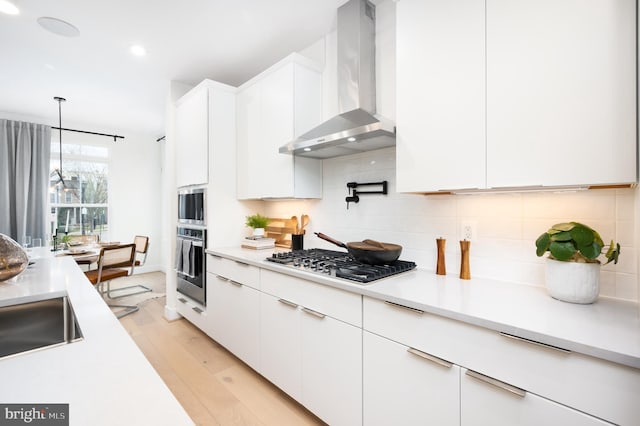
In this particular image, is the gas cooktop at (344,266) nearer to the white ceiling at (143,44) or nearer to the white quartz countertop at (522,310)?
the white quartz countertop at (522,310)

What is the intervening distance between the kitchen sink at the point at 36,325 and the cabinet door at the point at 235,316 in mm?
1051

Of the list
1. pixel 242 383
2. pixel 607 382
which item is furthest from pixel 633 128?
pixel 242 383

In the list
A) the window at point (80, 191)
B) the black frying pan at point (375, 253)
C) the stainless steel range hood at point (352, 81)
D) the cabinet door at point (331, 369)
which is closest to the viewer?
the cabinet door at point (331, 369)

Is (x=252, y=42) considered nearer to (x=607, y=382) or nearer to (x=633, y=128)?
(x=633, y=128)

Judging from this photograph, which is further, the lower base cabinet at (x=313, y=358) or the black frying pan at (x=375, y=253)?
the black frying pan at (x=375, y=253)

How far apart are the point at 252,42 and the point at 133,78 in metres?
1.64

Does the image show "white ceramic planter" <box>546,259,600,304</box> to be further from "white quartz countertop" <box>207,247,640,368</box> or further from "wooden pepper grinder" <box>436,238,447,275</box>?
"wooden pepper grinder" <box>436,238,447,275</box>

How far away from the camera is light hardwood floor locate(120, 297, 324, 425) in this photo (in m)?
1.77

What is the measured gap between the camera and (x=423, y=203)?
186 centimetres

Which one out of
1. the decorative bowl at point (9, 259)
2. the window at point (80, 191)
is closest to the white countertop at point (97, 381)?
the decorative bowl at point (9, 259)

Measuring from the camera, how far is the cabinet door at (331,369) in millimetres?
1447

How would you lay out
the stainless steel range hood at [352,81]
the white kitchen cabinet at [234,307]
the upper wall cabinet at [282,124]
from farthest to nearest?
the upper wall cabinet at [282,124] → the white kitchen cabinet at [234,307] → the stainless steel range hood at [352,81]

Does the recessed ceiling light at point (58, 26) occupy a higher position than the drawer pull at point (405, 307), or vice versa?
the recessed ceiling light at point (58, 26)

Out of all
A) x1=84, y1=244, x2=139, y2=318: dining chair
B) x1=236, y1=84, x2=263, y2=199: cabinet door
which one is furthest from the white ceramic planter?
x1=84, y1=244, x2=139, y2=318: dining chair
